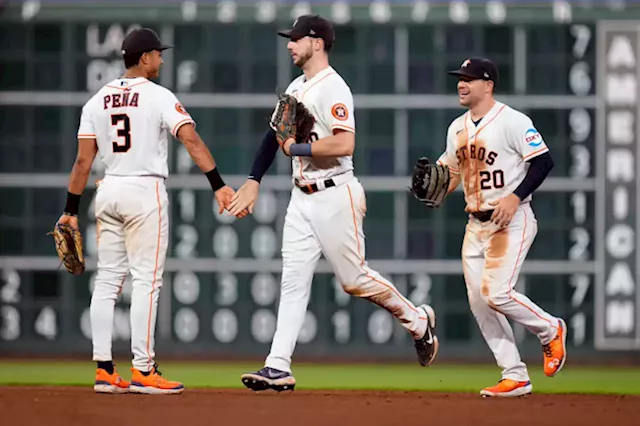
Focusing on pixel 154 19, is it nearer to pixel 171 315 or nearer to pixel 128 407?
pixel 171 315

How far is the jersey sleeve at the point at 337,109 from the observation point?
741 centimetres

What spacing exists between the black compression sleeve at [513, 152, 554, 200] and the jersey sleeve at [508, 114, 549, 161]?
0.10 feet

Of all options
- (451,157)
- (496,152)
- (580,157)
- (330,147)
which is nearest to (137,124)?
(330,147)

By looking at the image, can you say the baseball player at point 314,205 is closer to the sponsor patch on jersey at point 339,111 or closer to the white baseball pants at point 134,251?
the sponsor patch on jersey at point 339,111

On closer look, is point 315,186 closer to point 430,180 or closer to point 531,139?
point 430,180

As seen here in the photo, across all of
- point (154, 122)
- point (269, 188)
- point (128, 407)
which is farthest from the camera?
point (269, 188)

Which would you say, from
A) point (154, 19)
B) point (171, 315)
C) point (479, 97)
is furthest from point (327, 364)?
point (479, 97)

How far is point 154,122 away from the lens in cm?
768

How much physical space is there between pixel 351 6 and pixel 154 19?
148cm

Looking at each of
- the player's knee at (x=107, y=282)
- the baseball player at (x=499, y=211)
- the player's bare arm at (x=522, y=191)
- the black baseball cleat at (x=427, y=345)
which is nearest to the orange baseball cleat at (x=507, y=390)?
the baseball player at (x=499, y=211)

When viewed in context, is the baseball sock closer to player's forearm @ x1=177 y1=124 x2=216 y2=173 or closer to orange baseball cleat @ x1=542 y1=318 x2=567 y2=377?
player's forearm @ x1=177 y1=124 x2=216 y2=173

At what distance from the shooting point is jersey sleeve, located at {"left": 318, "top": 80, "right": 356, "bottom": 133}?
7.41 metres

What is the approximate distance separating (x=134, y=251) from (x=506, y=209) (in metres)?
1.92

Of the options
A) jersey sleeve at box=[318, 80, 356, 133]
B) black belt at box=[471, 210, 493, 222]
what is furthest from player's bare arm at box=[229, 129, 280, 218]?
black belt at box=[471, 210, 493, 222]
